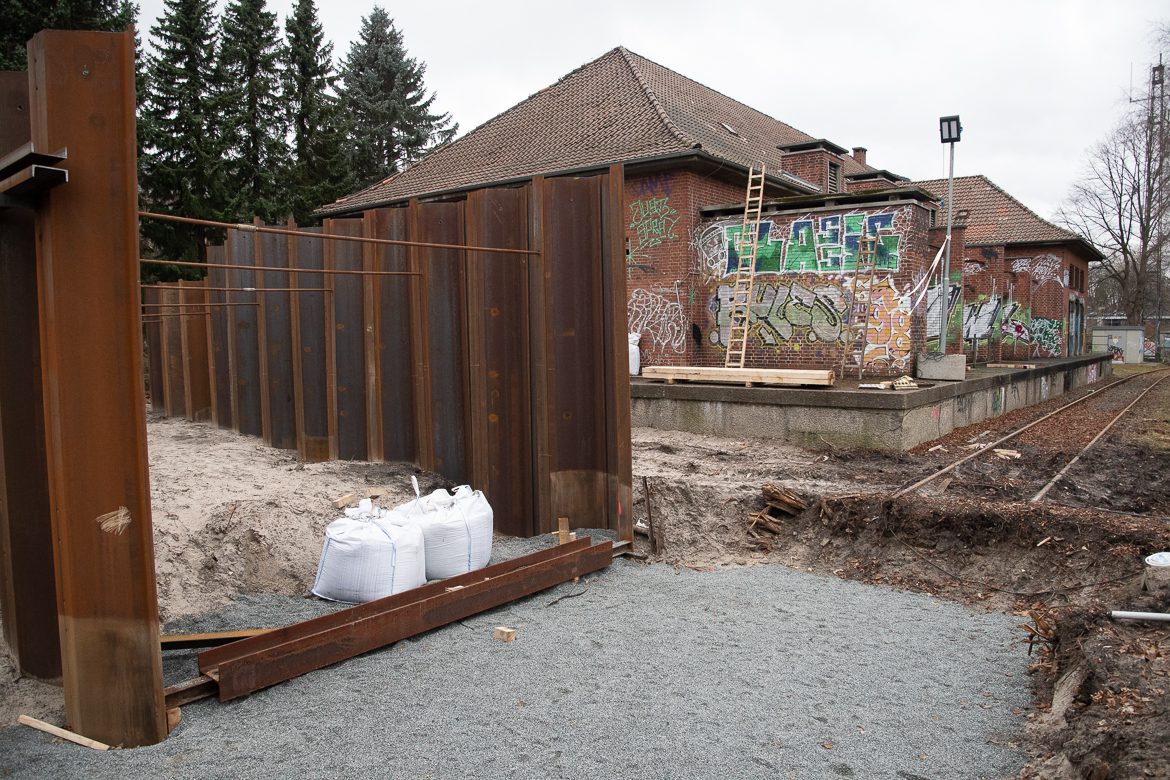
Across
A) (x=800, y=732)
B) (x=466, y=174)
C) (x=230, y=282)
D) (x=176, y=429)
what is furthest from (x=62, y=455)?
(x=466, y=174)

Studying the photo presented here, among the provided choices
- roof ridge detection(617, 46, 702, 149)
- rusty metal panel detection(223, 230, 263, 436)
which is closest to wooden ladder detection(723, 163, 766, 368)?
roof ridge detection(617, 46, 702, 149)

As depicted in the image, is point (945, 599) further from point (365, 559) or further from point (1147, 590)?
point (365, 559)

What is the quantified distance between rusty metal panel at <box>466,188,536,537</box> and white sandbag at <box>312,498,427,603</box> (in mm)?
1783

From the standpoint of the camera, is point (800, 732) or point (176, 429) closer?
point (800, 732)

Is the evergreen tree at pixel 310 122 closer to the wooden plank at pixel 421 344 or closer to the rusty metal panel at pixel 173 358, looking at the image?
the rusty metal panel at pixel 173 358

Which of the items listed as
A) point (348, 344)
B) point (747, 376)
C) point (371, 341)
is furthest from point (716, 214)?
point (371, 341)

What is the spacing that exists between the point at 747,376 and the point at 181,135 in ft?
72.9

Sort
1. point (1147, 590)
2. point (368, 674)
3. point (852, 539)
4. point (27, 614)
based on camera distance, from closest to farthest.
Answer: point (27, 614), point (368, 674), point (1147, 590), point (852, 539)

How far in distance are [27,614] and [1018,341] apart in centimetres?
→ 3408

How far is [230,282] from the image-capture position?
39.7 ft

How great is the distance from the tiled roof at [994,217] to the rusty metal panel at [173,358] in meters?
28.0

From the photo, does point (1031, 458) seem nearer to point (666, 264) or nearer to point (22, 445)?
point (666, 264)

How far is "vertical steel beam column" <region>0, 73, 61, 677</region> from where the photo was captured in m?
4.29

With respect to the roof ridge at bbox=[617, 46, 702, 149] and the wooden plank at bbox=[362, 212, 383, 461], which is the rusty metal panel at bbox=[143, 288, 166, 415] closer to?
the wooden plank at bbox=[362, 212, 383, 461]
